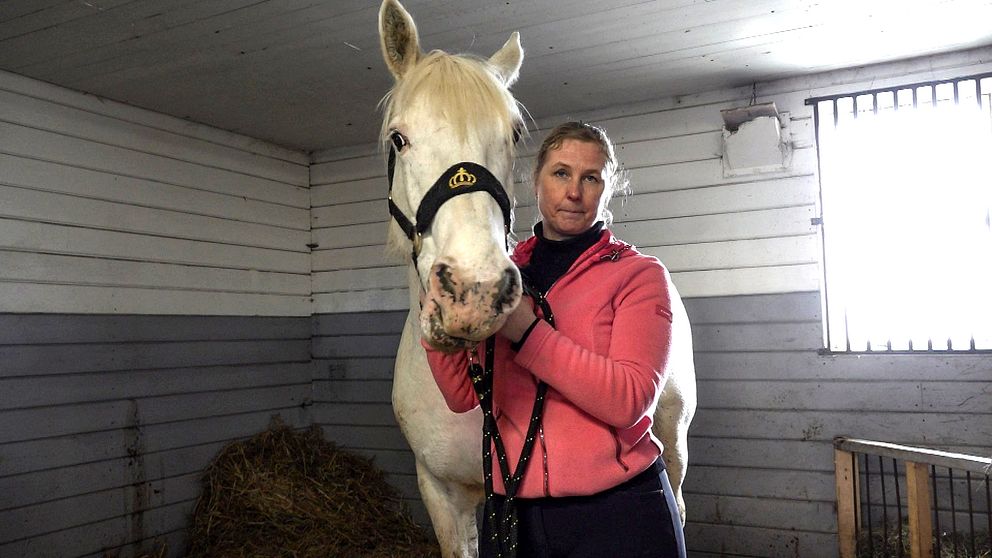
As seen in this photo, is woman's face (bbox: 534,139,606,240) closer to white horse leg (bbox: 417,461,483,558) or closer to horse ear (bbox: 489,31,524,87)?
horse ear (bbox: 489,31,524,87)

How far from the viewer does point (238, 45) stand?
2.83 meters

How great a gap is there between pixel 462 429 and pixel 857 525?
2304 millimetres

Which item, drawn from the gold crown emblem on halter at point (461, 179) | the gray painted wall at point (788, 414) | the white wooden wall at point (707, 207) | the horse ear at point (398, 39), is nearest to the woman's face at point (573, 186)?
the gold crown emblem on halter at point (461, 179)

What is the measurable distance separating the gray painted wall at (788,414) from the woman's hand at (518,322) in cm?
269

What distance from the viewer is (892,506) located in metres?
3.17

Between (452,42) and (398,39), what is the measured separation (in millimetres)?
1413

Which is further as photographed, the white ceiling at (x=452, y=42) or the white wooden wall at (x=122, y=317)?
the white wooden wall at (x=122, y=317)

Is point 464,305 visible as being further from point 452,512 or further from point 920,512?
point 920,512

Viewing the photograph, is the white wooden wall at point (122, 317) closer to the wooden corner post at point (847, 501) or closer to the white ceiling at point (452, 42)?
the white ceiling at point (452, 42)

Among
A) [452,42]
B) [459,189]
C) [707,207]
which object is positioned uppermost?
[452,42]

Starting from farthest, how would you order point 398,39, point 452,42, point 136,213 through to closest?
point 136,213 < point 452,42 < point 398,39

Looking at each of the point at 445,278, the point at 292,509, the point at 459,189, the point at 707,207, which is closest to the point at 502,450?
the point at 445,278

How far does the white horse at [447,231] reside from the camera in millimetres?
1036

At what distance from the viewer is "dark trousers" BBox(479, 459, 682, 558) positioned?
107 centimetres
